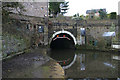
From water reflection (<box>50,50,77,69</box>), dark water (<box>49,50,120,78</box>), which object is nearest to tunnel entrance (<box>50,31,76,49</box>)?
water reflection (<box>50,50,77,69</box>)

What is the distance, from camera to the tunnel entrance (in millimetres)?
18611

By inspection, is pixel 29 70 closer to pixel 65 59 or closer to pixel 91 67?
pixel 91 67

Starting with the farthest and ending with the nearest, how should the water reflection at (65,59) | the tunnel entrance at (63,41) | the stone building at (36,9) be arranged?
the tunnel entrance at (63,41)
the stone building at (36,9)
the water reflection at (65,59)

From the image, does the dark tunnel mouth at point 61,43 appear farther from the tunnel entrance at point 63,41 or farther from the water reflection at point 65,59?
the water reflection at point 65,59

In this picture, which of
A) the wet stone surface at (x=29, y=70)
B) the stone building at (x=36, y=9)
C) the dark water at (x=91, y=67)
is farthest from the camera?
the stone building at (x=36, y=9)

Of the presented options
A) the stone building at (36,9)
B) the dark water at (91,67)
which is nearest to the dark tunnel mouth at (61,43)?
the stone building at (36,9)

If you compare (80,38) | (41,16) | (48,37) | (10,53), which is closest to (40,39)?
(48,37)

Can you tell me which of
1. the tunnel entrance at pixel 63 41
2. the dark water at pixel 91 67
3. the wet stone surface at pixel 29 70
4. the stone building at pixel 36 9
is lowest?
the dark water at pixel 91 67

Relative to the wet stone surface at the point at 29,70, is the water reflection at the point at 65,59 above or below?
below

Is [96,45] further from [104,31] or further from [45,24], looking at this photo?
[45,24]

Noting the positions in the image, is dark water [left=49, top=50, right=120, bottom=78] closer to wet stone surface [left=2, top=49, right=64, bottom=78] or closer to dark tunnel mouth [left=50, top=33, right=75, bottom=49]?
wet stone surface [left=2, top=49, right=64, bottom=78]

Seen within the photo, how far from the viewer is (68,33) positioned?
57.7ft

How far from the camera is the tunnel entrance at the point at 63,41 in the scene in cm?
1861

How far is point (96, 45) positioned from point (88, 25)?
337cm
